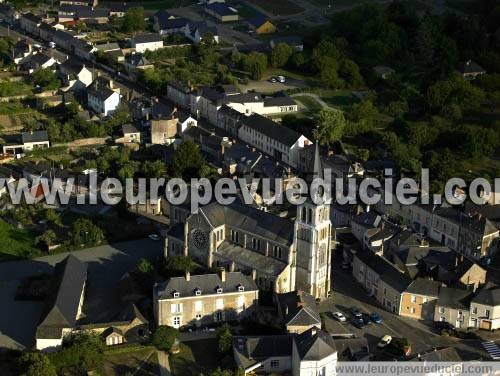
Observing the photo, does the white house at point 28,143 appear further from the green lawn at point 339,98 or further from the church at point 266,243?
the green lawn at point 339,98

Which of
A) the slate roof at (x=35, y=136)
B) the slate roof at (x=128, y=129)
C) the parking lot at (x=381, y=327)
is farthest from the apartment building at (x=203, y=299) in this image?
the slate roof at (x=35, y=136)

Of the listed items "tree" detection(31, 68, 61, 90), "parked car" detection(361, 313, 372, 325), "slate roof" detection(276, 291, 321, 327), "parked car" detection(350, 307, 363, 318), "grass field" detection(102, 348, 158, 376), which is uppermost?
"tree" detection(31, 68, 61, 90)

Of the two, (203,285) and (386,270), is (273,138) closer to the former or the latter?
(386,270)

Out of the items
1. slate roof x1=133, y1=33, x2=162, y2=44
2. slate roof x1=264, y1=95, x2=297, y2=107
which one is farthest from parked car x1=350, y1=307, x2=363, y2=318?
slate roof x1=133, y1=33, x2=162, y2=44

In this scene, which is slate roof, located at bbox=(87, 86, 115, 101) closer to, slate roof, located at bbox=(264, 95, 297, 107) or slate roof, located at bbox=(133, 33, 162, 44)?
slate roof, located at bbox=(264, 95, 297, 107)

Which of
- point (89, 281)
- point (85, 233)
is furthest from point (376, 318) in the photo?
point (85, 233)

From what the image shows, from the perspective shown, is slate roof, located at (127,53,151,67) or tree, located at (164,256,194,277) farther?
slate roof, located at (127,53,151,67)
